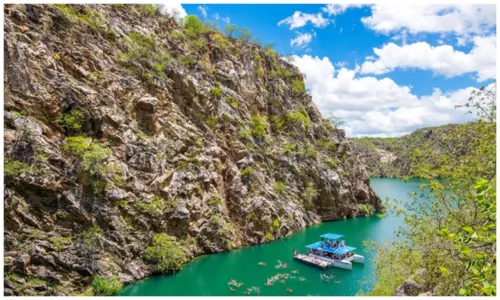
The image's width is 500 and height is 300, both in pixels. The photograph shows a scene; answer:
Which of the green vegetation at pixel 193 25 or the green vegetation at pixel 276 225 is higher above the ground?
the green vegetation at pixel 193 25

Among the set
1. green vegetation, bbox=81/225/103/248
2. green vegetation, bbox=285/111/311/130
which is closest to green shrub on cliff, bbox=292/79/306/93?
green vegetation, bbox=285/111/311/130

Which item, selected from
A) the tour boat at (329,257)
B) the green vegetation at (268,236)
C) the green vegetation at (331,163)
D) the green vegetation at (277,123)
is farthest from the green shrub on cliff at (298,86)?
the tour boat at (329,257)

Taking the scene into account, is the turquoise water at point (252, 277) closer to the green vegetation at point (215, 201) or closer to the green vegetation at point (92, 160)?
the green vegetation at point (215, 201)

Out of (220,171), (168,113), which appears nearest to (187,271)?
(220,171)

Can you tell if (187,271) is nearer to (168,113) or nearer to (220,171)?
(220,171)

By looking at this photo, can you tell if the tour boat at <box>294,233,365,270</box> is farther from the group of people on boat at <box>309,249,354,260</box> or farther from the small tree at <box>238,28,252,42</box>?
the small tree at <box>238,28,252,42</box>

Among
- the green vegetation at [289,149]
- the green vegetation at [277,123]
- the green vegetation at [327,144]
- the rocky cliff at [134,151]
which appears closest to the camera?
the rocky cliff at [134,151]

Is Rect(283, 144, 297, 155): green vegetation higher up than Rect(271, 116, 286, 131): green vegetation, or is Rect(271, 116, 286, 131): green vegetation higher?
Rect(271, 116, 286, 131): green vegetation
